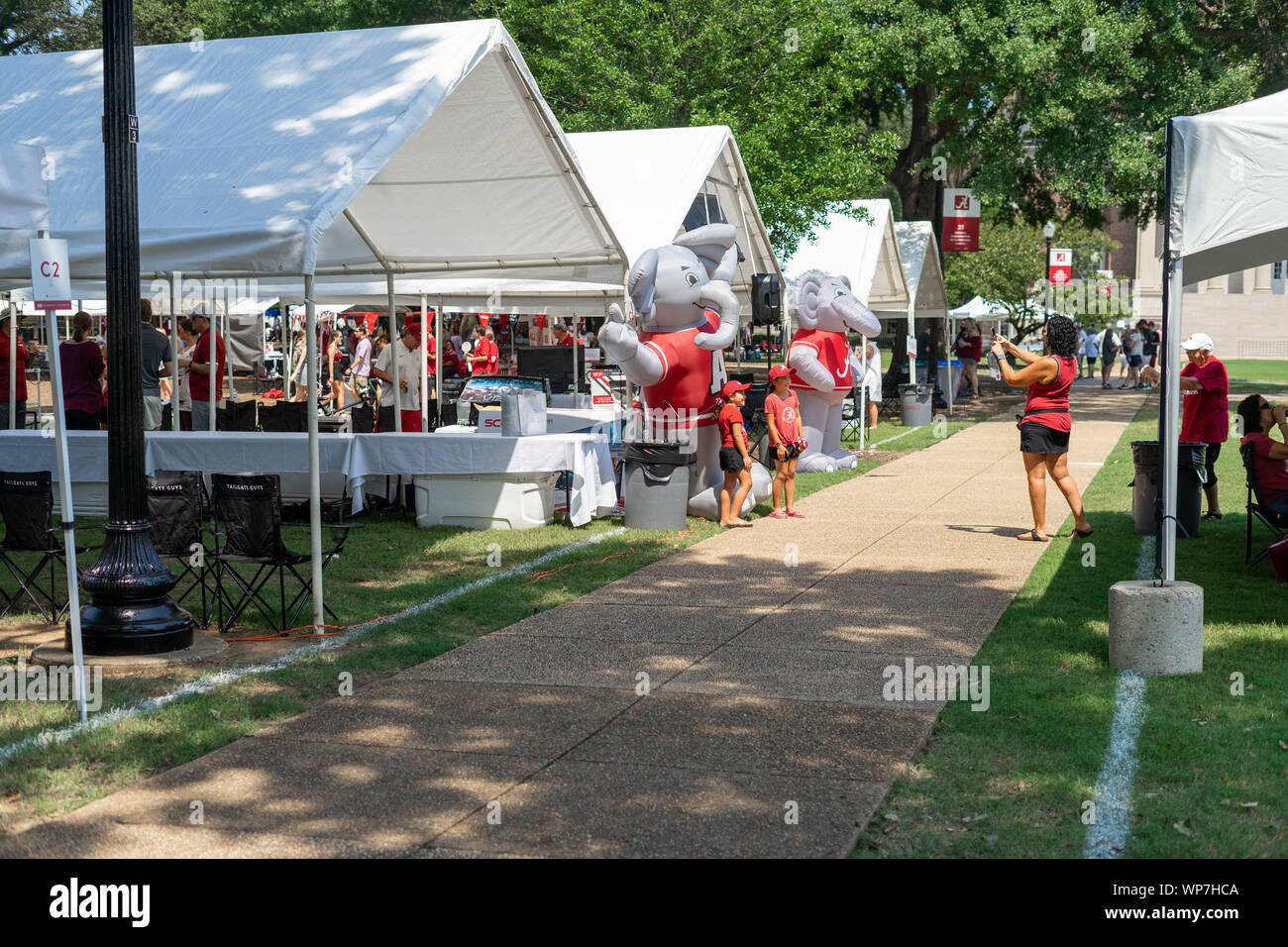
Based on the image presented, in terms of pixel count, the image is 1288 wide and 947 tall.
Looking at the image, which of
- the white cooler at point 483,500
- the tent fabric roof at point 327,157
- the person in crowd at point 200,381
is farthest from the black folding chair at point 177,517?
the person in crowd at point 200,381

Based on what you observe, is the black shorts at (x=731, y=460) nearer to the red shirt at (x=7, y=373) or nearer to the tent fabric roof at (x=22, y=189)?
the tent fabric roof at (x=22, y=189)

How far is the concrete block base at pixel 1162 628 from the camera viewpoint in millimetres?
7273

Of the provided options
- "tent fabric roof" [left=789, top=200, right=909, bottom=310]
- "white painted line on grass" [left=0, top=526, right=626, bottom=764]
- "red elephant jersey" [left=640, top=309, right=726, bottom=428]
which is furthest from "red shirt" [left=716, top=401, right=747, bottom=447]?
"tent fabric roof" [left=789, top=200, right=909, bottom=310]

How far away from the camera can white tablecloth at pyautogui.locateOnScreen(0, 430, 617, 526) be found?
12648 mm

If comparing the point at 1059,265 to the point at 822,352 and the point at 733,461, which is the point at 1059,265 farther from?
the point at 733,461

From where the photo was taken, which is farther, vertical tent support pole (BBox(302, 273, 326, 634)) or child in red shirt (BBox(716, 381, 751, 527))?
child in red shirt (BBox(716, 381, 751, 527))

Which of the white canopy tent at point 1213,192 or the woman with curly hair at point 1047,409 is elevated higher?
the white canopy tent at point 1213,192

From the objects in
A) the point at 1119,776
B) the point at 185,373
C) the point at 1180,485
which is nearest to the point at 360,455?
the point at 1180,485

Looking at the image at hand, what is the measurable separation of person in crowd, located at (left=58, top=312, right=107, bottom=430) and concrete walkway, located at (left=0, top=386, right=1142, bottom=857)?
664 cm

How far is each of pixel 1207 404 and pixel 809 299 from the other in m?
6.42

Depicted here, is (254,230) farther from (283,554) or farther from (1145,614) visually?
(1145,614)

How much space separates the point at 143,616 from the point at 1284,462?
8.32 meters

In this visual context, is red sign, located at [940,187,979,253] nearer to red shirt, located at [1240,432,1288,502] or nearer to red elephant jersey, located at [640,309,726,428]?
red elephant jersey, located at [640,309,726,428]

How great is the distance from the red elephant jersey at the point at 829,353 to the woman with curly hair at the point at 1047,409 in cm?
625
